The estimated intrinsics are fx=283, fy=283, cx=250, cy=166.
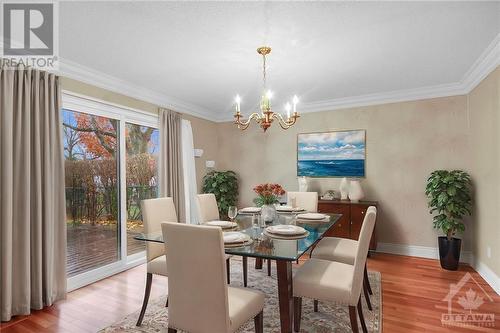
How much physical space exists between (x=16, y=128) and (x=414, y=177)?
4.98 metres

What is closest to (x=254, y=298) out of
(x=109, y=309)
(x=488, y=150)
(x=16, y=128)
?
(x=109, y=309)

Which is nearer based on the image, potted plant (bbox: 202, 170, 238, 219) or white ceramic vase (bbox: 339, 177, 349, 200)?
white ceramic vase (bbox: 339, 177, 349, 200)

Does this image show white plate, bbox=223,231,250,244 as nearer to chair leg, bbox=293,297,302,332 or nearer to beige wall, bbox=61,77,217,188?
chair leg, bbox=293,297,302,332

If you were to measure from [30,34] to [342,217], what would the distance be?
13.9 feet

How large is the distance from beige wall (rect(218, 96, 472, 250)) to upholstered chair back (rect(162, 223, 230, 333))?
3.65m

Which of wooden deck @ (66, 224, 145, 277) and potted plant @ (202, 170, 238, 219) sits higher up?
potted plant @ (202, 170, 238, 219)

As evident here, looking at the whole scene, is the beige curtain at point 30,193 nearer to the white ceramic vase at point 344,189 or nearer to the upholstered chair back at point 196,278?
the upholstered chair back at point 196,278

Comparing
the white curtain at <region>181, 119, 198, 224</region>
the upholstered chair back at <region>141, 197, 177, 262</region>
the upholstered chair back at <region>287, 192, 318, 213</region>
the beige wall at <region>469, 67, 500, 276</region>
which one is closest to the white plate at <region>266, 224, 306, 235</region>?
the upholstered chair back at <region>141, 197, 177, 262</region>

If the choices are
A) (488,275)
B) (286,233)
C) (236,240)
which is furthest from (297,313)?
(488,275)

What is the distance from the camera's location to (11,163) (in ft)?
8.30

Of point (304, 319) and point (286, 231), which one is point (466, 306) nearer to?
point (304, 319)

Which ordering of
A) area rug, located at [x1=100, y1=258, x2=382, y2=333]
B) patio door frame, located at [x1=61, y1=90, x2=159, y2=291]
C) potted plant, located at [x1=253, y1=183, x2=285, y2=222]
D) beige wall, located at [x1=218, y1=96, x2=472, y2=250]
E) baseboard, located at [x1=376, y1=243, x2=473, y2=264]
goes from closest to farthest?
1. area rug, located at [x1=100, y1=258, x2=382, y2=333]
2. potted plant, located at [x1=253, y1=183, x2=285, y2=222]
3. patio door frame, located at [x1=61, y1=90, x2=159, y2=291]
4. baseboard, located at [x1=376, y1=243, x2=473, y2=264]
5. beige wall, located at [x1=218, y1=96, x2=472, y2=250]

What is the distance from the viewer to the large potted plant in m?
3.66

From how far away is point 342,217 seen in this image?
14.0 ft
